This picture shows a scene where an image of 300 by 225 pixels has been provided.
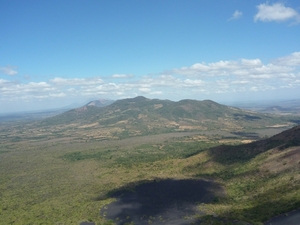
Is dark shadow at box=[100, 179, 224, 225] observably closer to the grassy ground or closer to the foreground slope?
the grassy ground

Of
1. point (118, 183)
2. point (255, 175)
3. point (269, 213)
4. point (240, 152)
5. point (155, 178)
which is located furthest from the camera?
point (240, 152)

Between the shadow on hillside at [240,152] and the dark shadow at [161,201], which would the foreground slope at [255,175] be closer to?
the shadow on hillside at [240,152]

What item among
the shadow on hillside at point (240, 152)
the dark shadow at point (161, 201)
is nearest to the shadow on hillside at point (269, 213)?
the dark shadow at point (161, 201)

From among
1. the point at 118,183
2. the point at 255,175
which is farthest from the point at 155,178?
the point at 255,175

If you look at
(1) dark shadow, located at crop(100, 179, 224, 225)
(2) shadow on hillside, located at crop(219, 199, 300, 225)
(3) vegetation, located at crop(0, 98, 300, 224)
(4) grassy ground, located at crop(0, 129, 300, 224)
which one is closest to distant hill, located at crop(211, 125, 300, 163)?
(3) vegetation, located at crop(0, 98, 300, 224)

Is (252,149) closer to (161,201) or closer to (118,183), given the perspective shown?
(161,201)
